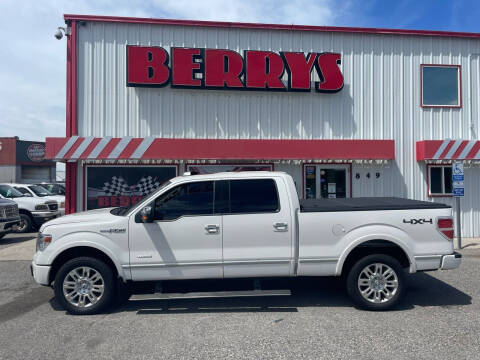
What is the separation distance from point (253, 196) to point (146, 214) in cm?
150

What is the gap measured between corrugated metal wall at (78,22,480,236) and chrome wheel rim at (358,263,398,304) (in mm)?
5971

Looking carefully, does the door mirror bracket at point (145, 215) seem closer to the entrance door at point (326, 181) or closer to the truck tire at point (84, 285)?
the truck tire at point (84, 285)

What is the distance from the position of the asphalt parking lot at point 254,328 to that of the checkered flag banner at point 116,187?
4.64m

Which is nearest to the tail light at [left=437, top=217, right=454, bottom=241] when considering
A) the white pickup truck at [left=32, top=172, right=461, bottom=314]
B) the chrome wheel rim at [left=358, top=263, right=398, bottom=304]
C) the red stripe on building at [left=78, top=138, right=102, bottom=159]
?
the white pickup truck at [left=32, top=172, right=461, bottom=314]

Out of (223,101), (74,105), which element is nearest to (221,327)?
(223,101)

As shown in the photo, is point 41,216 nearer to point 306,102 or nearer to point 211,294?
point 306,102

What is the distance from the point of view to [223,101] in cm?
1070

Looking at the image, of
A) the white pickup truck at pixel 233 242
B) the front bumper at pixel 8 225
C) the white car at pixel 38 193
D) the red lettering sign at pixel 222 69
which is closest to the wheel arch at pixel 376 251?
the white pickup truck at pixel 233 242

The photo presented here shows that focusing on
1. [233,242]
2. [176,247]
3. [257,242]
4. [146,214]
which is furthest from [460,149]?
[146,214]

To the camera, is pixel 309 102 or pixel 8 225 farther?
pixel 309 102

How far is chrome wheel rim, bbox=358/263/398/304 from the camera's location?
16.0 feet

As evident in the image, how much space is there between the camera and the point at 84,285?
4.82 metres

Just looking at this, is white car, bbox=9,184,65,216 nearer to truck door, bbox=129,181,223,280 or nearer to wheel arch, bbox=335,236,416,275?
truck door, bbox=129,181,223,280

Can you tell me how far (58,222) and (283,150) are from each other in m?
6.61
